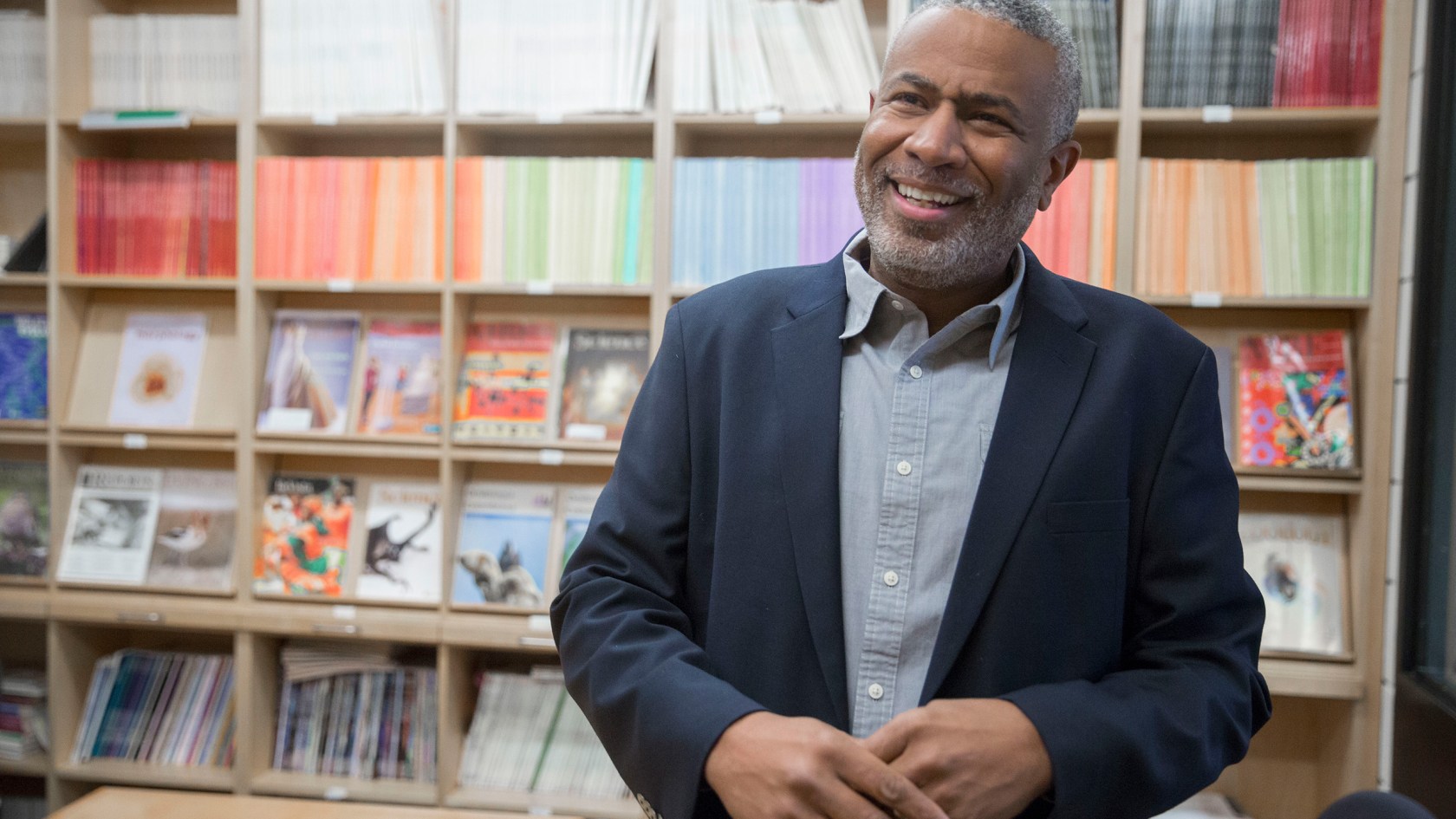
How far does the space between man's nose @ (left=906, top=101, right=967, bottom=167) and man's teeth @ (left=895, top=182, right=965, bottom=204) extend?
3cm

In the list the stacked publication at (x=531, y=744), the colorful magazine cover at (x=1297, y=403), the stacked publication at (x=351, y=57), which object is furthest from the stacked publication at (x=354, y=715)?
the colorful magazine cover at (x=1297, y=403)

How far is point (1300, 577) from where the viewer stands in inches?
100

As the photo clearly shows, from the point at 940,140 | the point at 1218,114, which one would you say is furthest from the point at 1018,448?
the point at 1218,114

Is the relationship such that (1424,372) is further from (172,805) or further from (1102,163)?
(172,805)

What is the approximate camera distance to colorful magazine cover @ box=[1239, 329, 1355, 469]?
2480mm

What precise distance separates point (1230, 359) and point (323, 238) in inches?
94.4

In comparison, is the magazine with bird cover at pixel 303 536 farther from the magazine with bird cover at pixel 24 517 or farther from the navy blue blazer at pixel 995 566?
the navy blue blazer at pixel 995 566

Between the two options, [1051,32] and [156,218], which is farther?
[156,218]

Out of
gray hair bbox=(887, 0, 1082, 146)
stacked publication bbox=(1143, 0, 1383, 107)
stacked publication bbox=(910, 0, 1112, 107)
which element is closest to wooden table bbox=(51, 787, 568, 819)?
gray hair bbox=(887, 0, 1082, 146)

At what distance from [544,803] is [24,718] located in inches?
62.5

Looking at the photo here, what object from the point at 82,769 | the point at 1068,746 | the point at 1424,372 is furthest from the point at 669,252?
the point at 82,769

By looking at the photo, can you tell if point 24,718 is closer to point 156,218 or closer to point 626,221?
point 156,218

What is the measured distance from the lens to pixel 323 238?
9.28ft

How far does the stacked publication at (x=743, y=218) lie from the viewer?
266cm
